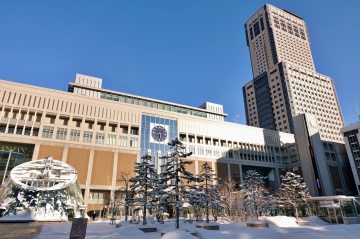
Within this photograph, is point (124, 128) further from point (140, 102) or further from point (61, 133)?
point (61, 133)

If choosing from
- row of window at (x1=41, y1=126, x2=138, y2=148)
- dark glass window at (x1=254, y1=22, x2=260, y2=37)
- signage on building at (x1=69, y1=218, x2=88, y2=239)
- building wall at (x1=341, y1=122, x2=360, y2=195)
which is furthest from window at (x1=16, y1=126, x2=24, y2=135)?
dark glass window at (x1=254, y1=22, x2=260, y2=37)

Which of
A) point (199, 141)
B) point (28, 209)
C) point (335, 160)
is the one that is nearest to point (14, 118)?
point (28, 209)

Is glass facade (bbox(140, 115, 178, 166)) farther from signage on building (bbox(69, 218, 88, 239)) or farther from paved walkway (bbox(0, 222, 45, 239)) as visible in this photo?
signage on building (bbox(69, 218, 88, 239))

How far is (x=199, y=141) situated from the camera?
73062 mm

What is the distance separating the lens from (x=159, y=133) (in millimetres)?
66062

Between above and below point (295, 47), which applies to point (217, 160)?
below

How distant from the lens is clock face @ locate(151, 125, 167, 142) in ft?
215

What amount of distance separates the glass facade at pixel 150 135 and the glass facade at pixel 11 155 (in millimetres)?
25717

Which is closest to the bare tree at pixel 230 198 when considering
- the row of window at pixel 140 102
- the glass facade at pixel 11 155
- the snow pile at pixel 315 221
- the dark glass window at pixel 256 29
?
the snow pile at pixel 315 221

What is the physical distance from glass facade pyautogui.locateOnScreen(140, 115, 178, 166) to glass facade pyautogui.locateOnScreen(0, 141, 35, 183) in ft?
84.4

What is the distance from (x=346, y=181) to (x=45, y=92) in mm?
91148

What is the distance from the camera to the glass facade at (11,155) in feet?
167

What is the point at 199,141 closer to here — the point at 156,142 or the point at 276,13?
the point at 156,142

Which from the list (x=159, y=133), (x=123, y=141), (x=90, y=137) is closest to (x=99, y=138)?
(x=90, y=137)
